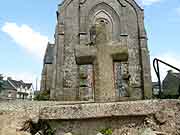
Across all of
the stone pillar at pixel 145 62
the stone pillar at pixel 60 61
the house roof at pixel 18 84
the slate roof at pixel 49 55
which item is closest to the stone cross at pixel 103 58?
the stone pillar at pixel 60 61

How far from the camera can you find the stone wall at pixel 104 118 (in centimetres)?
371

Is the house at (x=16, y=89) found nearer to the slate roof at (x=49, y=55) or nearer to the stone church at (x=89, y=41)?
the slate roof at (x=49, y=55)

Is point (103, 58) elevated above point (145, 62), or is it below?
below

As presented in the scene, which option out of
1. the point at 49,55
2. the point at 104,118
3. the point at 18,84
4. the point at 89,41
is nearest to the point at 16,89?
the point at 18,84

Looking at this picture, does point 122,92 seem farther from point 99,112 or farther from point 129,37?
point 99,112

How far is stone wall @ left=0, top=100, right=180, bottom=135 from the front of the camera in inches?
146

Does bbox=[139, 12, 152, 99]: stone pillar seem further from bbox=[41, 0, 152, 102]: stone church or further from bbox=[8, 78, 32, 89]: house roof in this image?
bbox=[8, 78, 32, 89]: house roof

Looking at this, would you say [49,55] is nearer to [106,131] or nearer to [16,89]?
[106,131]

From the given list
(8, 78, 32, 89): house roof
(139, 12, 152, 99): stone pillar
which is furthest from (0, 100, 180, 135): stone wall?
(8, 78, 32, 89): house roof

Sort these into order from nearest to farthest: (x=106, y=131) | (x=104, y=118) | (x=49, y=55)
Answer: (x=106, y=131) < (x=104, y=118) < (x=49, y=55)

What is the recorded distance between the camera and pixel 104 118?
154 inches

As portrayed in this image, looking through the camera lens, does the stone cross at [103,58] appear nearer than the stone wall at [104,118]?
No

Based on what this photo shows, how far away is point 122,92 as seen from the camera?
83.4 feet

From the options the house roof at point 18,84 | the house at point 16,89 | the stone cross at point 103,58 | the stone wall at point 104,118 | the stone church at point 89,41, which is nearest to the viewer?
the stone wall at point 104,118
